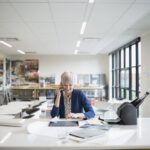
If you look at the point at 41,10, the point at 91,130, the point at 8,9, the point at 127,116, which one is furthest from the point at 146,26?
the point at 91,130

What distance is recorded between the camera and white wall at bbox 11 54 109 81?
9953mm

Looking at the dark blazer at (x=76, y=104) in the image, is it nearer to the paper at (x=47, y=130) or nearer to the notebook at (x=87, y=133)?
the paper at (x=47, y=130)

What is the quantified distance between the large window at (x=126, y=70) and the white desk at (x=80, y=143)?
4655 millimetres

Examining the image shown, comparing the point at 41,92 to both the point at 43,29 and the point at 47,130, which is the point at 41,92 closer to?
the point at 43,29

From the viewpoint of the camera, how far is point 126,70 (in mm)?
7453

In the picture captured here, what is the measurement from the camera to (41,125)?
1.94m

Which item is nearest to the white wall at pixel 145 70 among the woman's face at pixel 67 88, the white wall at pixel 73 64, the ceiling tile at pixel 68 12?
the ceiling tile at pixel 68 12

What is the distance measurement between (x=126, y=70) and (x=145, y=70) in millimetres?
2063

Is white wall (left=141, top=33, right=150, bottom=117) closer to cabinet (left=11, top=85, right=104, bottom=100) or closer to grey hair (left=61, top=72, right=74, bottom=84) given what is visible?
grey hair (left=61, top=72, right=74, bottom=84)

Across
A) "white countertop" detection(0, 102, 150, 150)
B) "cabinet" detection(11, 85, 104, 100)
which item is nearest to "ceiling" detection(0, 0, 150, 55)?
"white countertop" detection(0, 102, 150, 150)

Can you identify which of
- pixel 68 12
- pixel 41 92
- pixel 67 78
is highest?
pixel 68 12

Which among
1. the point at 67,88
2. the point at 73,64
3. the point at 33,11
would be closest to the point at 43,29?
the point at 33,11

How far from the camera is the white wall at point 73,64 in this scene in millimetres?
9953

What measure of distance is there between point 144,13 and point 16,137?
3153mm
